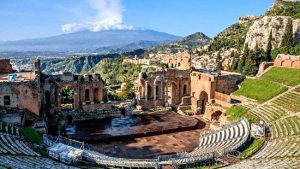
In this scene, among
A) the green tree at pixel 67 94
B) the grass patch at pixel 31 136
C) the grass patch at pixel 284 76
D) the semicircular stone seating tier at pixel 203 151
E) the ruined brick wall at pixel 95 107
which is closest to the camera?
the semicircular stone seating tier at pixel 203 151

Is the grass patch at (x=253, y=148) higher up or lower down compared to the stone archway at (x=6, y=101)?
lower down

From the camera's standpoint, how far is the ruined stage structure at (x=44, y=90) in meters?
39.5

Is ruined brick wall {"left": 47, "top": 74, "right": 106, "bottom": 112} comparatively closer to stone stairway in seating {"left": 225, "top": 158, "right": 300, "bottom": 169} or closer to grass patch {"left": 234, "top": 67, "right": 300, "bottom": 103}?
grass patch {"left": 234, "top": 67, "right": 300, "bottom": 103}

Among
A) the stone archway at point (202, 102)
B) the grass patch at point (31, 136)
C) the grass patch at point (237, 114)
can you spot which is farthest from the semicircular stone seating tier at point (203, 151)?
the stone archway at point (202, 102)

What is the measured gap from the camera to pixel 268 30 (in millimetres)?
93938

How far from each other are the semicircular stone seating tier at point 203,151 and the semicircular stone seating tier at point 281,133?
2370 mm

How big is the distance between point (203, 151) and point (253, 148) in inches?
167

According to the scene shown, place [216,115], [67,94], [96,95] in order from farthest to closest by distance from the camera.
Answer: [67,94], [96,95], [216,115]

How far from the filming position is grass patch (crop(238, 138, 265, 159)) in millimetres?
29288

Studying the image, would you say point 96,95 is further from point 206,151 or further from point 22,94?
point 206,151

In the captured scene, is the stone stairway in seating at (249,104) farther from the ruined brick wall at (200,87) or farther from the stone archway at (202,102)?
the stone archway at (202,102)

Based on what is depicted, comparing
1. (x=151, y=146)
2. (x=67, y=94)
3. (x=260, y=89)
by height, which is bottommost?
(x=151, y=146)

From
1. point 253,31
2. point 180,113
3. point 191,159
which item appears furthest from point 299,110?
point 253,31

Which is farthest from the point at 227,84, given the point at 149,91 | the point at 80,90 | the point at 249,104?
the point at 80,90
